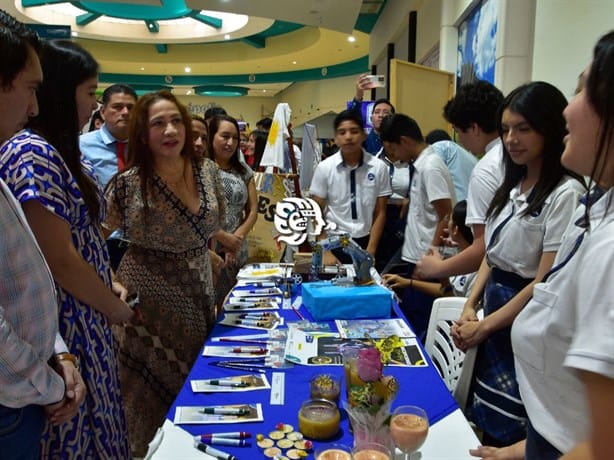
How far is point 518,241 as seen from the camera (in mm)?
1576

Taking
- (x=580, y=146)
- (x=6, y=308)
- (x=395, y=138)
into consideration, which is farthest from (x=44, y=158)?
(x=395, y=138)

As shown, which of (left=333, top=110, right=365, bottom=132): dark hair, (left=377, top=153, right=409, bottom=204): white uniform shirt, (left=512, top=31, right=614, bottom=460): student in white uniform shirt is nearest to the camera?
(left=512, top=31, right=614, bottom=460): student in white uniform shirt

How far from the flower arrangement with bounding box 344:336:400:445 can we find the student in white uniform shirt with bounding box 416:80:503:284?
40.8 inches

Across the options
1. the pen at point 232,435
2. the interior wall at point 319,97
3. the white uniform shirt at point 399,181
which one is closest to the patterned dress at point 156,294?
the pen at point 232,435

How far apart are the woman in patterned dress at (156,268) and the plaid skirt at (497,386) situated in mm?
1055

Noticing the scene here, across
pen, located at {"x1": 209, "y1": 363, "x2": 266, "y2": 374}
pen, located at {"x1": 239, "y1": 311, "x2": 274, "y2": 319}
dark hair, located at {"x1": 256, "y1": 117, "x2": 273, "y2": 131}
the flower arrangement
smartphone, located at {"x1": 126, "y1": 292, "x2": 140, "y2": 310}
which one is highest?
dark hair, located at {"x1": 256, "y1": 117, "x2": 273, "y2": 131}

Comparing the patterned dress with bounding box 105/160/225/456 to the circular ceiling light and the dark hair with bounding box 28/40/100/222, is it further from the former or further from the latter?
the circular ceiling light

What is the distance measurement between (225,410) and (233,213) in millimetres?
2121

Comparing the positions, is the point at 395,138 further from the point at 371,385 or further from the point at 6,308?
the point at 6,308

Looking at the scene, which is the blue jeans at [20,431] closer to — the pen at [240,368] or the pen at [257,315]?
the pen at [240,368]

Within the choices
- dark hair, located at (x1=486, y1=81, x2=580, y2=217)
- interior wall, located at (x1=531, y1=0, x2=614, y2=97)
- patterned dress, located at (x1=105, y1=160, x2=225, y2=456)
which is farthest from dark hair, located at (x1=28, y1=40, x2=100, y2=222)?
interior wall, located at (x1=531, y1=0, x2=614, y2=97)

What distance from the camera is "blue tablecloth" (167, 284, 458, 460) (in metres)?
1.13

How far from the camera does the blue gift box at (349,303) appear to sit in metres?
1.86

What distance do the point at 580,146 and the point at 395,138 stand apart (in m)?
2.57
